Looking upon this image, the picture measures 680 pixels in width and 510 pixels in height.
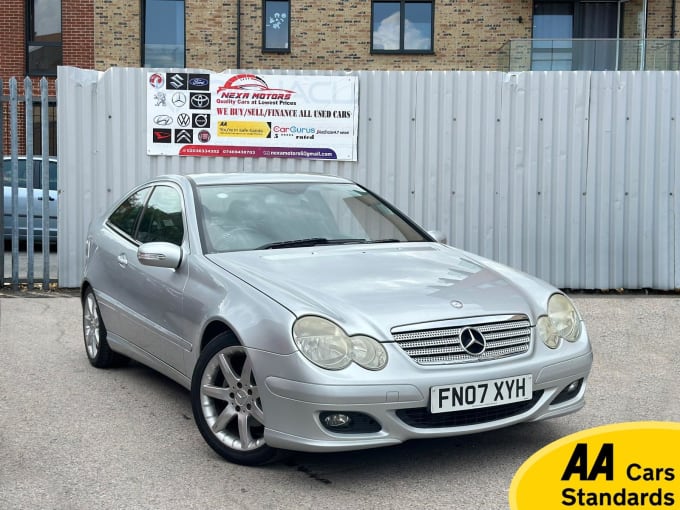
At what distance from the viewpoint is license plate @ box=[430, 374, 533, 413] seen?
430 centimetres

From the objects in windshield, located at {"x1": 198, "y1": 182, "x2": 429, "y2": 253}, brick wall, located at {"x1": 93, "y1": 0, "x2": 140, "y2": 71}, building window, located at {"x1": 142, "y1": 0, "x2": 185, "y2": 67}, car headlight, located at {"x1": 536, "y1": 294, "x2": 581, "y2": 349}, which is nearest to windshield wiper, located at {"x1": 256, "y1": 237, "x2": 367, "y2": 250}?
windshield, located at {"x1": 198, "y1": 182, "x2": 429, "y2": 253}

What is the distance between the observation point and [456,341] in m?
4.43

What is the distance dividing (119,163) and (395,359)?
22.8 ft

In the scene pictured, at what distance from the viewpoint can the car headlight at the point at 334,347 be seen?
14.0 ft

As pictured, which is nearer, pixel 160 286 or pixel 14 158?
pixel 160 286

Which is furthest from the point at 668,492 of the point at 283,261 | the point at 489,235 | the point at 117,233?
the point at 489,235

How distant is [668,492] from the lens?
8.69ft

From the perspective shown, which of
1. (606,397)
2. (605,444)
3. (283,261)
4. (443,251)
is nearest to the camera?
(605,444)

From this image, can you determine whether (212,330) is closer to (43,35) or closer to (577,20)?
(43,35)

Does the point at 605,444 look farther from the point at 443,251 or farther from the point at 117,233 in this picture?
the point at 117,233

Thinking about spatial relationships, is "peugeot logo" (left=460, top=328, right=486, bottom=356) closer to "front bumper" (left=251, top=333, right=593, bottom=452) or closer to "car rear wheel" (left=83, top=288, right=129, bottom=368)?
"front bumper" (left=251, top=333, right=593, bottom=452)

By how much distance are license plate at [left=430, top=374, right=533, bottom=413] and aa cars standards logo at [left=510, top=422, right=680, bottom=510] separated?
153 centimetres

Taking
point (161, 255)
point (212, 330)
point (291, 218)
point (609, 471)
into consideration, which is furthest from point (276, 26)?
point (609, 471)

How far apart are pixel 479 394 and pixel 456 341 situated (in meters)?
0.26
